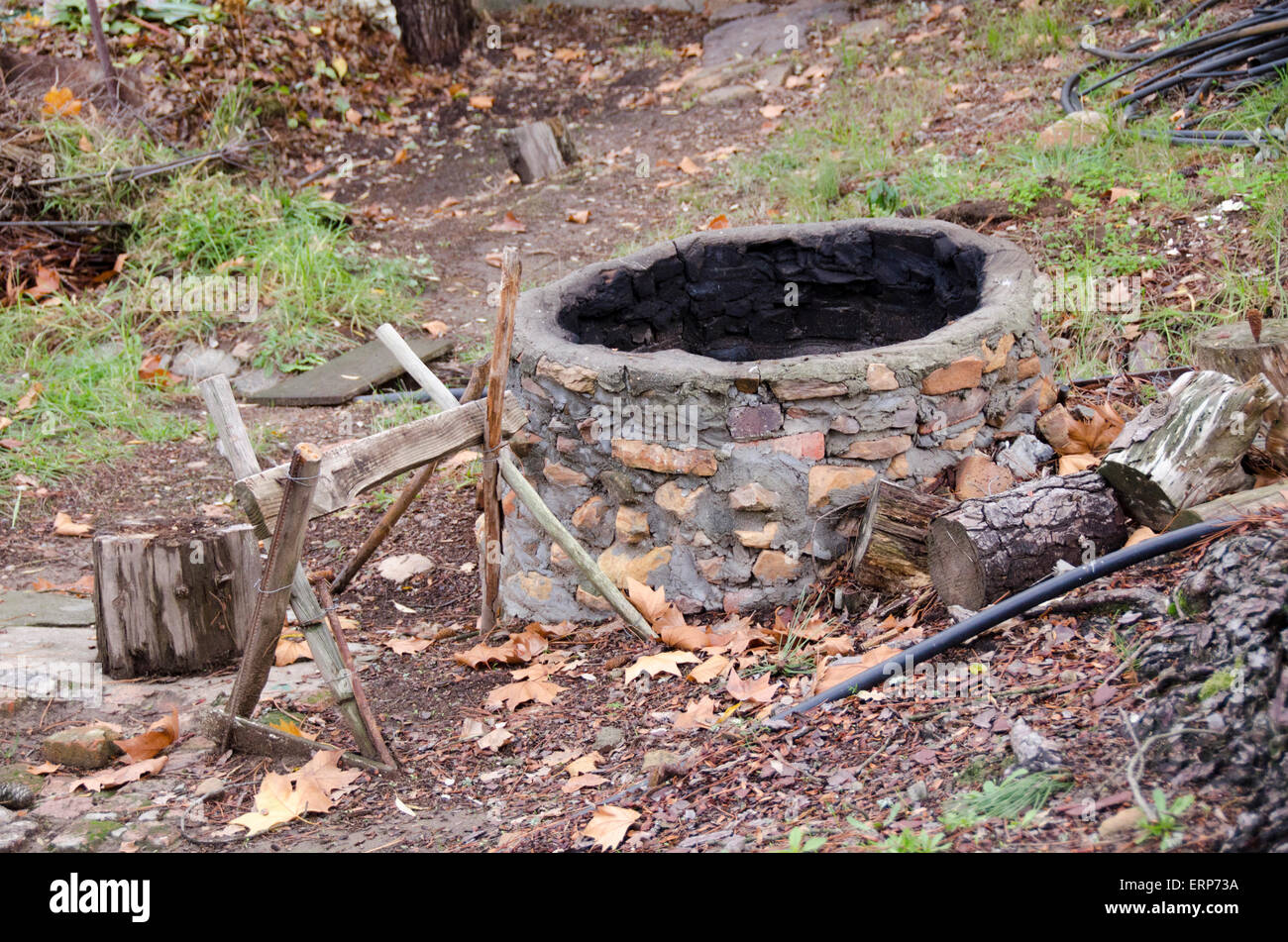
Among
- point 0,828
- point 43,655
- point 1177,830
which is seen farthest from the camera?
point 43,655

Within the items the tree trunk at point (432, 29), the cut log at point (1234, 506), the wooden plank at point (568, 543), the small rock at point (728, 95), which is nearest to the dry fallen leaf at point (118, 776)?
the wooden plank at point (568, 543)

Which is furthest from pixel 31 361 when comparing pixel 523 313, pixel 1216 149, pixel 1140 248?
pixel 1216 149

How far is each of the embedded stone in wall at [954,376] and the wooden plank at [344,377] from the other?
11.1 ft

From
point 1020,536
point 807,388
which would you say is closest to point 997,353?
point 807,388

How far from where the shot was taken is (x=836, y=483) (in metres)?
3.47

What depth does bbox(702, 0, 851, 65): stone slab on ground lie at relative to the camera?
8.94 meters

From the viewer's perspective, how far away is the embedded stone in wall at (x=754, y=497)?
11.3ft

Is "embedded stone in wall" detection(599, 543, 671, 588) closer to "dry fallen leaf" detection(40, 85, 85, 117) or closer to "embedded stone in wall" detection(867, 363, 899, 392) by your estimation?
"embedded stone in wall" detection(867, 363, 899, 392)

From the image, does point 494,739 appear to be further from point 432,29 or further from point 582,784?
point 432,29

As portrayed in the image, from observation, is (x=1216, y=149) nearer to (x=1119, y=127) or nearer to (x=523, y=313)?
(x=1119, y=127)

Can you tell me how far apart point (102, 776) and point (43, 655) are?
981mm

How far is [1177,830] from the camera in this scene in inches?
75.0

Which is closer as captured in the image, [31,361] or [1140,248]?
[1140,248]

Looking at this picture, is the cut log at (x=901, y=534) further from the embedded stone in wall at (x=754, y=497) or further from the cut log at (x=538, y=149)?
the cut log at (x=538, y=149)
